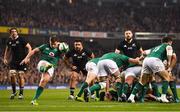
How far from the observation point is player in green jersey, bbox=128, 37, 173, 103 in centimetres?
1370

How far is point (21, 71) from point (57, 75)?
920 inches

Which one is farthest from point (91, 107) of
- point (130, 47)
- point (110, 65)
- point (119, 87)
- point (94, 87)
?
point (130, 47)

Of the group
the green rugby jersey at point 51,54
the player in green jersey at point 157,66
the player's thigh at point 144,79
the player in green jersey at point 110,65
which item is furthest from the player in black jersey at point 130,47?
the green rugby jersey at point 51,54

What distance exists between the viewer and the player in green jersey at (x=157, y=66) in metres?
13.7

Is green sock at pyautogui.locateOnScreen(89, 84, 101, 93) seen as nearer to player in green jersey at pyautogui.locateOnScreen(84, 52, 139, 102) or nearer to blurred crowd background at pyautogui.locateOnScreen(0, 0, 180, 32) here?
player in green jersey at pyautogui.locateOnScreen(84, 52, 139, 102)

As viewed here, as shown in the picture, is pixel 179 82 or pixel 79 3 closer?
pixel 179 82

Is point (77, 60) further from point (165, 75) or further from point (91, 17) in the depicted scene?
point (91, 17)

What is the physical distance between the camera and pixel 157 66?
→ 13.7 metres

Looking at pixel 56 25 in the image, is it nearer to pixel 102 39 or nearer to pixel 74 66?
pixel 102 39

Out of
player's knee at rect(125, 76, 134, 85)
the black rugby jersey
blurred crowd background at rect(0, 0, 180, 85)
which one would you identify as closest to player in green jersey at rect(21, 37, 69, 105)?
player's knee at rect(125, 76, 134, 85)

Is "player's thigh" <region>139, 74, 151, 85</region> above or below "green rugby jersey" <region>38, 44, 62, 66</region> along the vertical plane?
below

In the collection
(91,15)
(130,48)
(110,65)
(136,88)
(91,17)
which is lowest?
(136,88)

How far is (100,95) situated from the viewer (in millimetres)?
15297

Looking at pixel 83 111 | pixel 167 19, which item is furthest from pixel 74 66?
pixel 167 19
